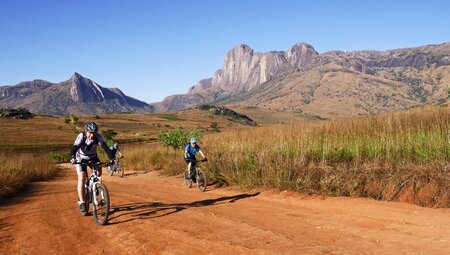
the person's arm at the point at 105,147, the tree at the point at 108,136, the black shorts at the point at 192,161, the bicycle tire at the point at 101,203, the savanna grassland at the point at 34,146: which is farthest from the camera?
the tree at the point at 108,136

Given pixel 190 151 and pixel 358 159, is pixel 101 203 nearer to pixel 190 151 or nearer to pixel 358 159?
pixel 190 151

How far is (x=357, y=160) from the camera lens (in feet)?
37.8

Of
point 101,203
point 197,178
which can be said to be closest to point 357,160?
point 197,178

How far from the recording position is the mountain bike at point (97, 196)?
9110 millimetres

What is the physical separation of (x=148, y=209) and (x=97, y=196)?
1396mm

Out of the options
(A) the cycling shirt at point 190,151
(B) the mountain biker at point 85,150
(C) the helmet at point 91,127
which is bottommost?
(A) the cycling shirt at point 190,151

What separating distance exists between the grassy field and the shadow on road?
1.99m

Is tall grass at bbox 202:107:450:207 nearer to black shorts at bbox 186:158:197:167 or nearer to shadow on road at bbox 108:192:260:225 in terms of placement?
black shorts at bbox 186:158:197:167

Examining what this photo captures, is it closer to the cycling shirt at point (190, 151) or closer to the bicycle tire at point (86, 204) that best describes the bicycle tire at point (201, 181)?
the cycling shirt at point (190, 151)

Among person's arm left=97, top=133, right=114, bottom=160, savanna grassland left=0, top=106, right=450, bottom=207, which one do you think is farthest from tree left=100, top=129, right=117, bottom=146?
person's arm left=97, top=133, right=114, bottom=160

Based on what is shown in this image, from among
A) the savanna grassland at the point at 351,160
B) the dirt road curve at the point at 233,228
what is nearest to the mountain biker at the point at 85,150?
the dirt road curve at the point at 233,228

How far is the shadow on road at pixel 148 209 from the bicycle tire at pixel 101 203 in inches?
8.4

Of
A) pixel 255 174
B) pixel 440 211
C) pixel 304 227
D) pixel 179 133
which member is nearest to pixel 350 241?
pixel 304 227

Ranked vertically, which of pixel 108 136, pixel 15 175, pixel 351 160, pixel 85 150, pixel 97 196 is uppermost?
pixel 85 150
